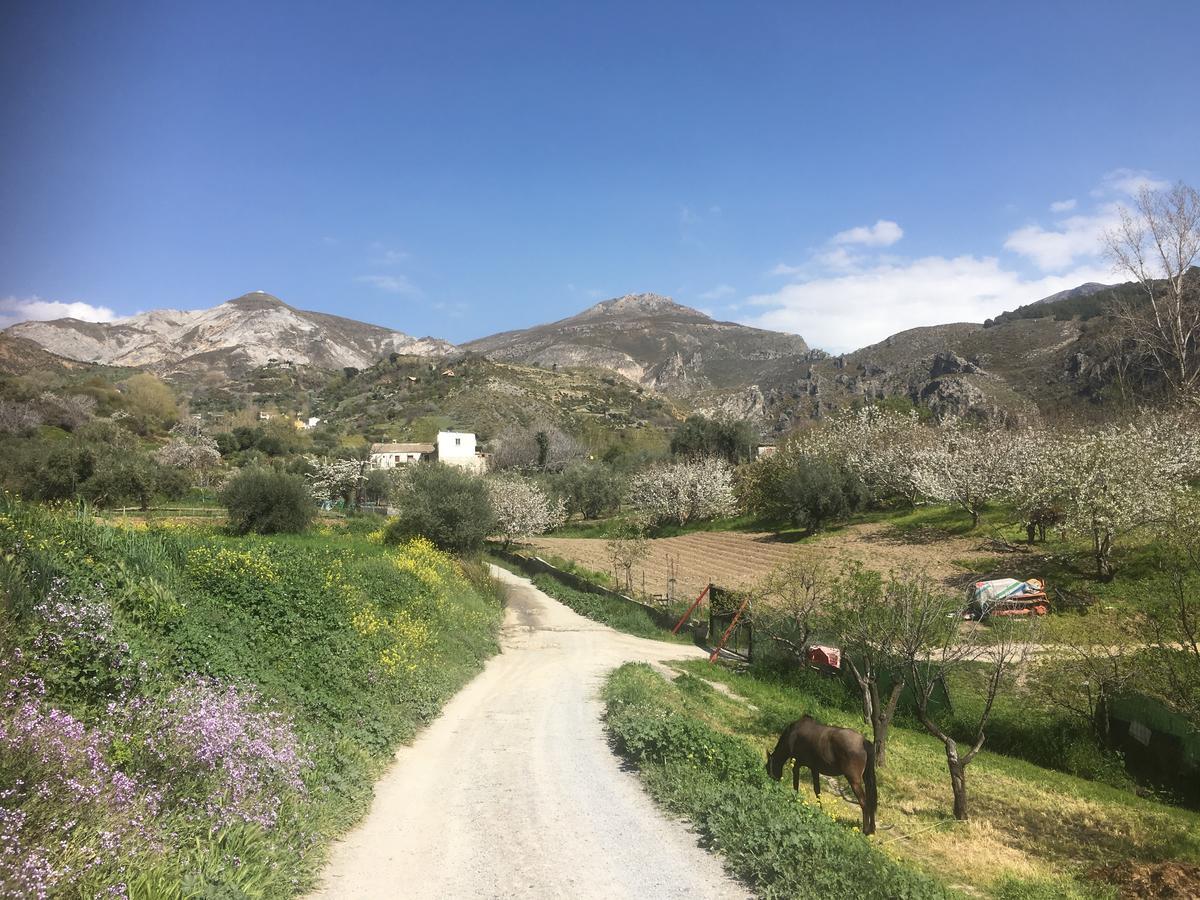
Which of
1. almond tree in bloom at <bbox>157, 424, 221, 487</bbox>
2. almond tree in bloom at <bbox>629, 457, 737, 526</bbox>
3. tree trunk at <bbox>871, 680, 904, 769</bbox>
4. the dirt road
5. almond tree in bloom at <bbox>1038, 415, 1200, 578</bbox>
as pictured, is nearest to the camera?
the dirt road

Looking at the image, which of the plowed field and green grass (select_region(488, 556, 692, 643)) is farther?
the plowed field

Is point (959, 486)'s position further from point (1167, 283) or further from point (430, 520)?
point (430, 520)

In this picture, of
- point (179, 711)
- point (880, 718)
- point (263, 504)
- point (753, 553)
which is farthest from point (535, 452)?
point (179, 711)

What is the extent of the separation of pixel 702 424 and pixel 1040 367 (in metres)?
50.1

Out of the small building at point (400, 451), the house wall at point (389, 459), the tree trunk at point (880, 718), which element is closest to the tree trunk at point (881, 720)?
the tree trunk at point (880, 718)

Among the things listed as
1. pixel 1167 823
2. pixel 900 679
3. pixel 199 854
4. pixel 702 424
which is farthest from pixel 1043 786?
pixel 702 424

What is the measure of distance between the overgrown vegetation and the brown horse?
545 cm

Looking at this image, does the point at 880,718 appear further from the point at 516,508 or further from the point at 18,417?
the point at 18,417

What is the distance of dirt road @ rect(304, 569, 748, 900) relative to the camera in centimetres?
644

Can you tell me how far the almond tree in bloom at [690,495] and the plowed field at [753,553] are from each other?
452 centimetres

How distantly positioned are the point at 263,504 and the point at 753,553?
26.7 m

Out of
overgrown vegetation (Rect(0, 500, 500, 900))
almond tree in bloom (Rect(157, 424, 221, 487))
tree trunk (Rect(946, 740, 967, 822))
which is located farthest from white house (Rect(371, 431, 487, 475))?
tree trunk (Rect(946, 740, 967, 822))

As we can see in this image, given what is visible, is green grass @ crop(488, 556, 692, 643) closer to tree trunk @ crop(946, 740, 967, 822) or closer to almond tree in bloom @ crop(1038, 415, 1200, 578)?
almond tree in bloom @ crop(1038, 415, 1200, 578)

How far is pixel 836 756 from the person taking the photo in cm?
873
